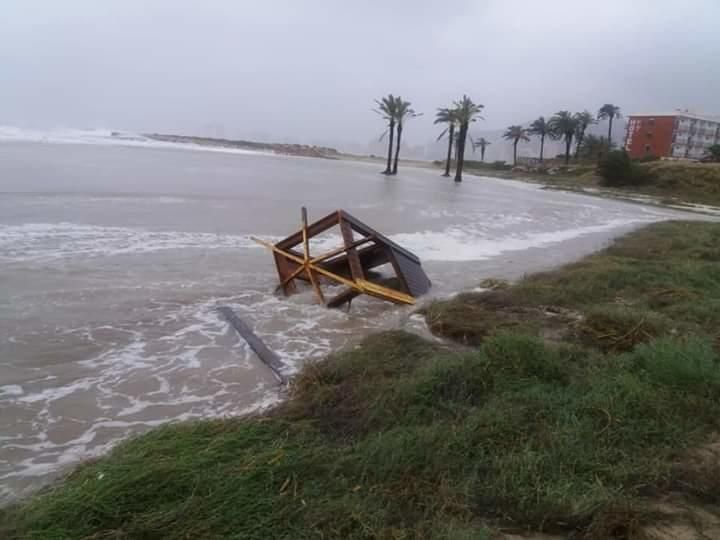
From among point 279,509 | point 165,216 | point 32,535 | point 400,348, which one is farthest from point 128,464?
point 165,216

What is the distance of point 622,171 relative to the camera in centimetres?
5872

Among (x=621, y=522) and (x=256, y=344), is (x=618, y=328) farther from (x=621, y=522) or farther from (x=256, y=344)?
(x=256, y=344)

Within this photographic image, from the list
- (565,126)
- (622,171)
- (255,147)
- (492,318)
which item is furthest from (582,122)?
(492,318)

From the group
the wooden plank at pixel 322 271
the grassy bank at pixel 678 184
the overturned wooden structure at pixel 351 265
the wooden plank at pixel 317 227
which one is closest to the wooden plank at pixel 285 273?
the overturned wooden structure at pixel 351 265

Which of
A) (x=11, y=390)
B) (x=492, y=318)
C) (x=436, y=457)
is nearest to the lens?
(x=436, y=457)

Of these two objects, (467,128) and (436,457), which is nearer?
(436,457)

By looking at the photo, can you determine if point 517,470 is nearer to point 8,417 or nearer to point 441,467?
point 441,467

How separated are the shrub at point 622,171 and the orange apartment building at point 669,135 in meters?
28.5

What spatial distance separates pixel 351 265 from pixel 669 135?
9240 cm

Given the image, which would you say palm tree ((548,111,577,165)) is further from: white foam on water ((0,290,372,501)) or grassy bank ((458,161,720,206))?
white foam on water ((0,290,372,501))

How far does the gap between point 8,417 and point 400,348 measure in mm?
4050

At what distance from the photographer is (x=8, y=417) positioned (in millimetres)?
5145

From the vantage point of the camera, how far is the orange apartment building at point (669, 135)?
8506 cm

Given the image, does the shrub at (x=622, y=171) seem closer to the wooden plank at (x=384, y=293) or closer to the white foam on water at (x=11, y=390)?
the wooden plank at (x=384, y=293)
